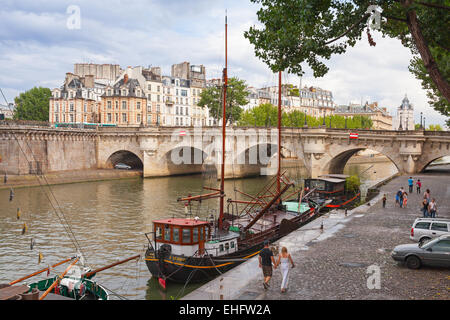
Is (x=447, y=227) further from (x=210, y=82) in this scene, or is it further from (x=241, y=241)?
(x=210, y=82)

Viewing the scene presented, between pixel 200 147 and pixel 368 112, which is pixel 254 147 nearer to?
pixel 200 147

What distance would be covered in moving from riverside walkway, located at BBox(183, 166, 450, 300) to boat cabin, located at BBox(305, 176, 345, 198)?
12279mm

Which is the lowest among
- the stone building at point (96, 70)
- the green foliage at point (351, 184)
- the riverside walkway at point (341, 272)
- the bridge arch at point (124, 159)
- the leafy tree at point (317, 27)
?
the riverside walkway at point (341, 272)

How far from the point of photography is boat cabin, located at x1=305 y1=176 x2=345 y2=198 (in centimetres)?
3615

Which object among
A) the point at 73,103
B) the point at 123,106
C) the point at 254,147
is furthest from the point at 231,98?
the point at 73,103

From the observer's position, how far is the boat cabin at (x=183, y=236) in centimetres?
1786

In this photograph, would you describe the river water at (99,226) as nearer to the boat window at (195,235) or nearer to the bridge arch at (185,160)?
the boat window at (195,235)

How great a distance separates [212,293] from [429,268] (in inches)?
301

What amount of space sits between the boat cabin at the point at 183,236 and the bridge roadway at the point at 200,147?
A: 31.6 m

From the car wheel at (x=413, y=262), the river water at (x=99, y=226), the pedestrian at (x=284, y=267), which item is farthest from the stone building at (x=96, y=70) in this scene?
the pedestrian at (x=284, y=267)

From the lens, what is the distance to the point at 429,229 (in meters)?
17.8

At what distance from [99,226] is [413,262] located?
68.4 ft

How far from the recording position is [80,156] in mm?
61219
